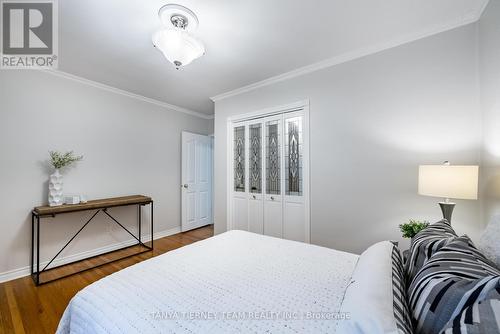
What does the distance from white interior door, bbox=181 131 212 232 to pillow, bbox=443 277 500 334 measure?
4100mm

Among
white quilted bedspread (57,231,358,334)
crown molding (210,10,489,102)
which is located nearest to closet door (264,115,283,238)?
crown molding (210,10,489,102)

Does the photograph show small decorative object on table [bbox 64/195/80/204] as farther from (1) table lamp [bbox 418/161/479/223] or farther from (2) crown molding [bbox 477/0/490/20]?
(2) crown molding [bbox 477/0/490/20]

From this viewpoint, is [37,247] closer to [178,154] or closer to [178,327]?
[178,154]

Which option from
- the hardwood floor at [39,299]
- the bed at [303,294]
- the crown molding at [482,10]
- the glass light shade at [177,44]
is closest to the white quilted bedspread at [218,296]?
the bed at [303,294]

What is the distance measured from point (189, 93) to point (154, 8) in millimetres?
1788

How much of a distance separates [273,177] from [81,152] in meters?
2.69

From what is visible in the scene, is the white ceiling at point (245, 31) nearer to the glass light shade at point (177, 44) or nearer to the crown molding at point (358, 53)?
the crown molding at point (358, 53)

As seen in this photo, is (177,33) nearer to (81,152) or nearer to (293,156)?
(293,156)

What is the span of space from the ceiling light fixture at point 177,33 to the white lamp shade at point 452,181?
7.21 ft

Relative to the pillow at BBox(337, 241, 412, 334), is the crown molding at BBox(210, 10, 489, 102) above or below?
above

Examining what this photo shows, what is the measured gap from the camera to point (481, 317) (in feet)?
1.61

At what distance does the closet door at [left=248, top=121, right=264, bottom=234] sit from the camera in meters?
3.13

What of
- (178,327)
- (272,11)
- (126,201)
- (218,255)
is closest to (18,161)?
(126,201)

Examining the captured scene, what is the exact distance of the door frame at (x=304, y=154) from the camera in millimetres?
2641
